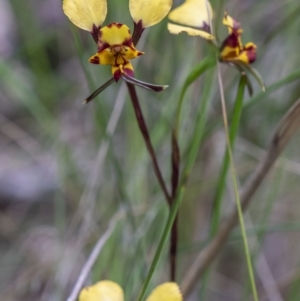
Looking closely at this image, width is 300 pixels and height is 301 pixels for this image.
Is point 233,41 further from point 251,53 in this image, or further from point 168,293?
point 168,293

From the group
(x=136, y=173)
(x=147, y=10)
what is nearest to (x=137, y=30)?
(x=147, y=10)

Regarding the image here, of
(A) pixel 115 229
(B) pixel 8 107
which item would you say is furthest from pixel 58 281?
(B) pixel 8 107

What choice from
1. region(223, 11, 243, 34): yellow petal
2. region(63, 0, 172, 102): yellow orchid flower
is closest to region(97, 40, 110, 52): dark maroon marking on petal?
region(63, 0, 172, 102): yellow orchid flower

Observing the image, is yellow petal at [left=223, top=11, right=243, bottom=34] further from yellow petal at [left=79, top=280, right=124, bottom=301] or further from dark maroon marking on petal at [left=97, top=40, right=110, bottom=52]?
yellow petal at [left=79, top=280, right=124, bottom=301]

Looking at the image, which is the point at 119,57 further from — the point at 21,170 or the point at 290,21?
the point at 21,170

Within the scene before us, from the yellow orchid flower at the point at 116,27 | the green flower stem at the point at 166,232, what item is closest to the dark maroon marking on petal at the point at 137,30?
the yellow orchid flower at the point at 116,27

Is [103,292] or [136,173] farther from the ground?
[103,292]

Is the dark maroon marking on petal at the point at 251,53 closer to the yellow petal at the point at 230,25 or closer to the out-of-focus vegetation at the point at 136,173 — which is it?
the yellow petal at the point at 230,25
